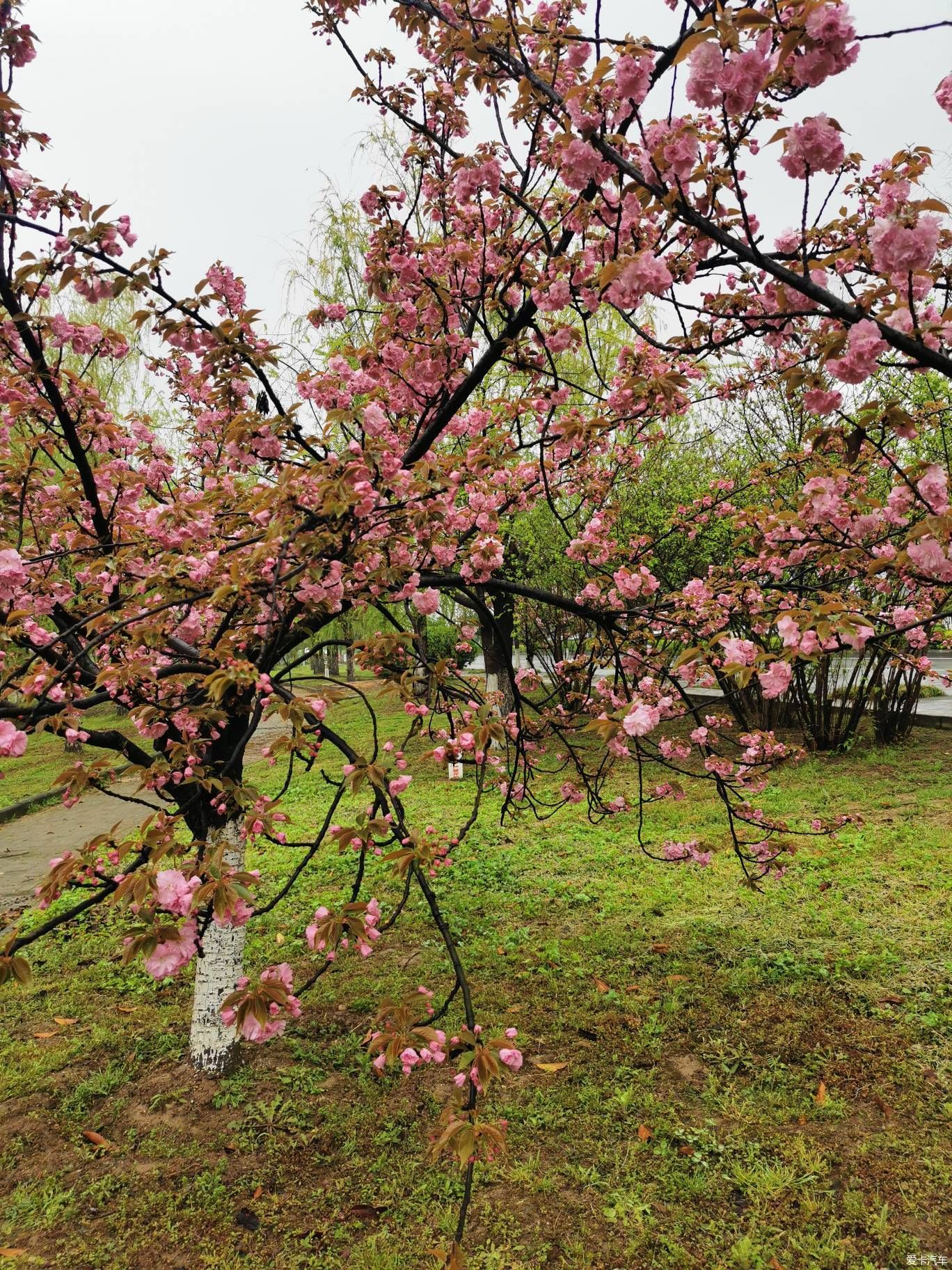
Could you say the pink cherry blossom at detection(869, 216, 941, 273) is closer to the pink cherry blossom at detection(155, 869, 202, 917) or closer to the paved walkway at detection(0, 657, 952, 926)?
the pink cherry blossom at detection(155, 869, 202, 917)

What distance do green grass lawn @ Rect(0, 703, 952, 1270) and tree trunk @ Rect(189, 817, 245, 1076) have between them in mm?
98

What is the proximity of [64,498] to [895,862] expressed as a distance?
18.2 ft

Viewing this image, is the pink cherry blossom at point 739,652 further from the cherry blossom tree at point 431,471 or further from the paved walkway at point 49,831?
the paved walkway at point 49,831

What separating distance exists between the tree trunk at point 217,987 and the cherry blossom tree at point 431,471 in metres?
0.02

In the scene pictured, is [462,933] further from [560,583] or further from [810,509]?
[560,583]

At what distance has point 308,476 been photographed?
1.79 m

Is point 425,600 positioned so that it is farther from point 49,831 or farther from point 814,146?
point 49,831

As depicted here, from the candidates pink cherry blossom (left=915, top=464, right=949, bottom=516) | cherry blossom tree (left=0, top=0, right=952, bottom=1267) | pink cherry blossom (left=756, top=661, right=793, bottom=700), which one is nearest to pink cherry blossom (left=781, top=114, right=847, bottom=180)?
cherry blossom tree (left=0, top=0, right=952, bottom=1267)

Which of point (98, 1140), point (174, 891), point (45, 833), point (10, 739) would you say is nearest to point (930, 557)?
point (174, 891)

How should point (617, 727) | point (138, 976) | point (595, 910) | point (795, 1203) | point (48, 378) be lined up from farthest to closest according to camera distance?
point (595, 910), point (138, 976), point (48, 378), point (795, 1203), point (617, 727)

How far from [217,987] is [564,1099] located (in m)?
1.55

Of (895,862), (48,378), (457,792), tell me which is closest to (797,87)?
(48,378)

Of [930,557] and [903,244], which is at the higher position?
[903,244]

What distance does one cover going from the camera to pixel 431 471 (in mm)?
2271
